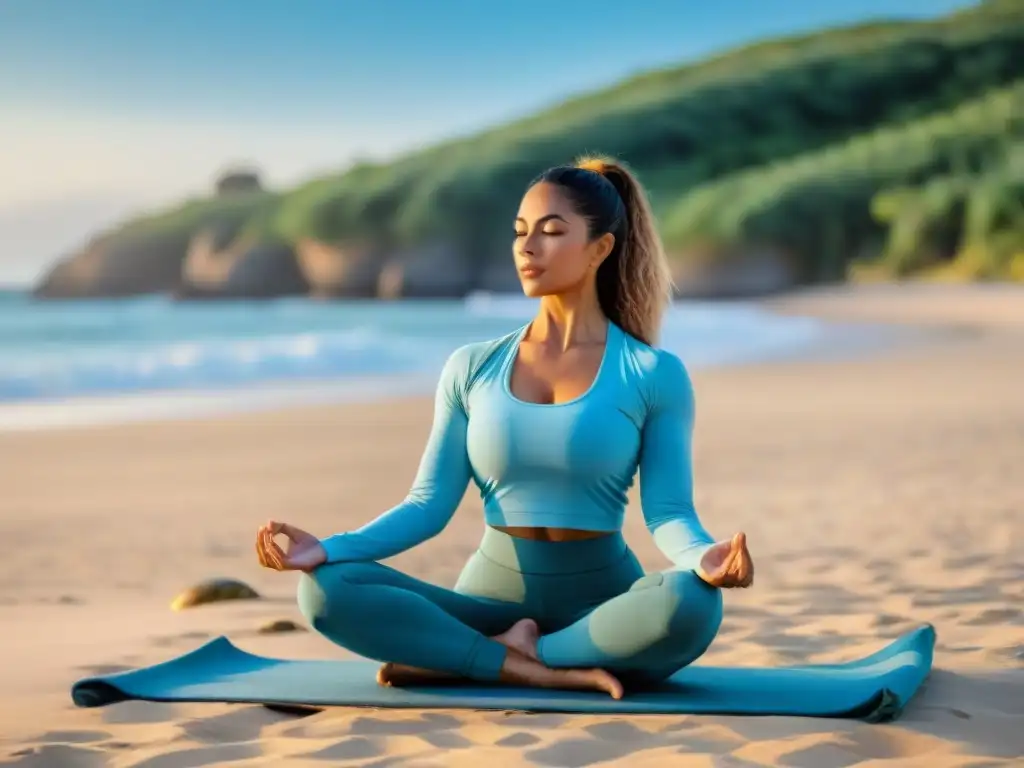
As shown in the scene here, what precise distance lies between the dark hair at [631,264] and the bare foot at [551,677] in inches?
31.6

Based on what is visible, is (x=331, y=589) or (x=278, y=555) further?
(x=331, y=589)

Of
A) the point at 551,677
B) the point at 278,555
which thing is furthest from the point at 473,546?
the point at 278,555

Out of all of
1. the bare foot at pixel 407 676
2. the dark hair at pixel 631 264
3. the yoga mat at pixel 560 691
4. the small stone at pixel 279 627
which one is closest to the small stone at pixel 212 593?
→ the small stone at pixel 279 627

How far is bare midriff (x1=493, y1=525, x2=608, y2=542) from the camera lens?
3307 millimetres

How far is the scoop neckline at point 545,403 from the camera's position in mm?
3265

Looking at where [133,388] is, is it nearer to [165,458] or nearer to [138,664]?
[165,458]

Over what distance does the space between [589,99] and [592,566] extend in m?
102

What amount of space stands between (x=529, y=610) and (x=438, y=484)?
1.19ft

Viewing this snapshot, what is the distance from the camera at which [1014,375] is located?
47.0 ft

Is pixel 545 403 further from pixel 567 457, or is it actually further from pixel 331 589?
pixel 331 589

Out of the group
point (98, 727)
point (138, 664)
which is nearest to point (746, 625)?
point (138, 664)

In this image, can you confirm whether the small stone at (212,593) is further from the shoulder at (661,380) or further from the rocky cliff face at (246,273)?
the rocky cliff face at (246,273)

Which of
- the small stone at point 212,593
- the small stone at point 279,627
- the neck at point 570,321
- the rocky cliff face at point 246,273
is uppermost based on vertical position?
the rocky cliff face at point 246,273

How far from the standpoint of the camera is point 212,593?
5.12m
